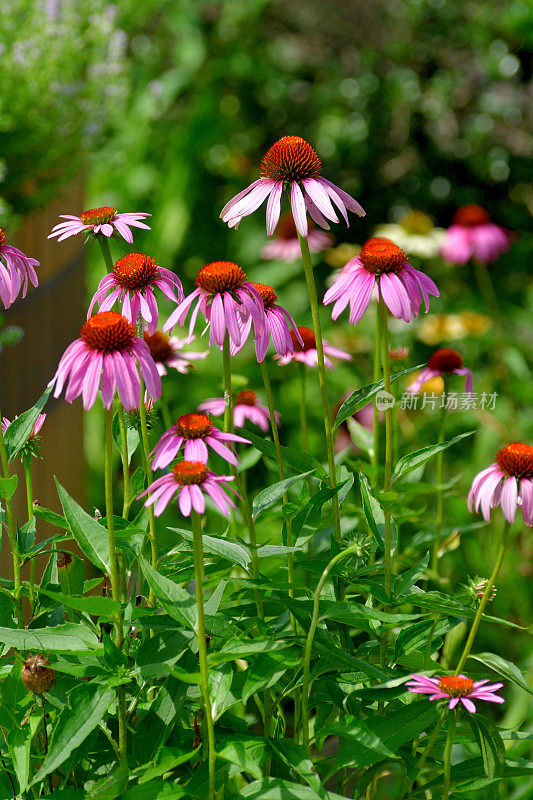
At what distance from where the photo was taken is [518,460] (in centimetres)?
67

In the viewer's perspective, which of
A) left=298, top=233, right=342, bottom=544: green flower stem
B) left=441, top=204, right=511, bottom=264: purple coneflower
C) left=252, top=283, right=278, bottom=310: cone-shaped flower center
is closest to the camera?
Answer: left=298, top=233, right=342, bottom=544: green flower stem

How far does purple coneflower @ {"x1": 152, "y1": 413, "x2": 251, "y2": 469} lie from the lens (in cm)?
57

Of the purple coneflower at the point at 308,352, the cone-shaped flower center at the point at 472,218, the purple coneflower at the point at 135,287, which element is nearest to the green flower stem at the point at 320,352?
the purple coneflower at the point at 135,287

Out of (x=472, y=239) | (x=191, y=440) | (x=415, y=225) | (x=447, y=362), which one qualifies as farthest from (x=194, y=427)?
(x=472, y=239)

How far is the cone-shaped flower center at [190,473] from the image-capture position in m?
0.55

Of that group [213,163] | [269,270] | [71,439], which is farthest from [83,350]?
[213,163]

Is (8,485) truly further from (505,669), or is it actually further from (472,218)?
(472,218)

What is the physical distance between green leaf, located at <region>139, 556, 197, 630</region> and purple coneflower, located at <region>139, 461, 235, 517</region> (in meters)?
0.08

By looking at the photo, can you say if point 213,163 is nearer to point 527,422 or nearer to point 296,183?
point 527,422

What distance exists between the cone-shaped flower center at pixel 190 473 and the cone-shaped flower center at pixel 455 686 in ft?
0.80

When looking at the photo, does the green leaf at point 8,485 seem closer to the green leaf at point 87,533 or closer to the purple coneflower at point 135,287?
the green leaf at point 87,533

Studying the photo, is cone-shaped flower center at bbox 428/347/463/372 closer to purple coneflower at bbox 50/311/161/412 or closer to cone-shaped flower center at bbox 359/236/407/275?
cone-shaped flower center at bbox 359/236/407/275

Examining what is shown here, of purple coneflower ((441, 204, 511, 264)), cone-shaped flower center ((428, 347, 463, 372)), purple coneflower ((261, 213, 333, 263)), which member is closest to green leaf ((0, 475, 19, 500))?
cone-shaped flower center ((428, 347, 463, 372))

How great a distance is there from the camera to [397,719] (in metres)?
0.66
